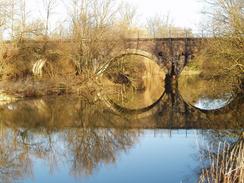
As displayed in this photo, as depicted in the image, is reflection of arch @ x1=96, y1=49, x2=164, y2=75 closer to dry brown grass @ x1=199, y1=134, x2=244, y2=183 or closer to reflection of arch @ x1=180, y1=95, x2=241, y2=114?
reflection of arch @ x1=180, y1=95, x2=241, y2=114

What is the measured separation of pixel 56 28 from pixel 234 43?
51.1ft

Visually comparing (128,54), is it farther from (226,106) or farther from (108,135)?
(108,135)

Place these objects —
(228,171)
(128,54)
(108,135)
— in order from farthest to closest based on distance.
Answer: (128,54)
(108,135)
(228,171)

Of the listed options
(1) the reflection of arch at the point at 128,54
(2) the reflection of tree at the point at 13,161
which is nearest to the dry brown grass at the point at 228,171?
(2) the reflection of tree at the point at 13,161

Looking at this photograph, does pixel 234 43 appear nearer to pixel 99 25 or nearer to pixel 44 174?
pixel 99 25

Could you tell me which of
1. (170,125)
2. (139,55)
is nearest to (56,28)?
(139,55)

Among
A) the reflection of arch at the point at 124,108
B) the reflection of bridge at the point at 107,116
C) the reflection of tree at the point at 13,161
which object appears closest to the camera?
the reflection of tree at the point at 13,161

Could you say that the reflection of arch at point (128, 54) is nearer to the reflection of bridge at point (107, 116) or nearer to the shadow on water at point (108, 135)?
the shadow on water at point (108, 135)

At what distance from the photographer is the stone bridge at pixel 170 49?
111 feet

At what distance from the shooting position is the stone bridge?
34.0 metres

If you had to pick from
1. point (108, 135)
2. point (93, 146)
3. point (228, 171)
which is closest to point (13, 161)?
point (93, 146)

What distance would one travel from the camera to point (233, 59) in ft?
66.2

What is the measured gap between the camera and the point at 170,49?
3503 cm

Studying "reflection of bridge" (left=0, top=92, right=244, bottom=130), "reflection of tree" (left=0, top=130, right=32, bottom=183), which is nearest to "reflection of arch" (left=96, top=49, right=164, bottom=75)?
"reflection of bridge" (left=0, top=92, right=244, bottom=130)
